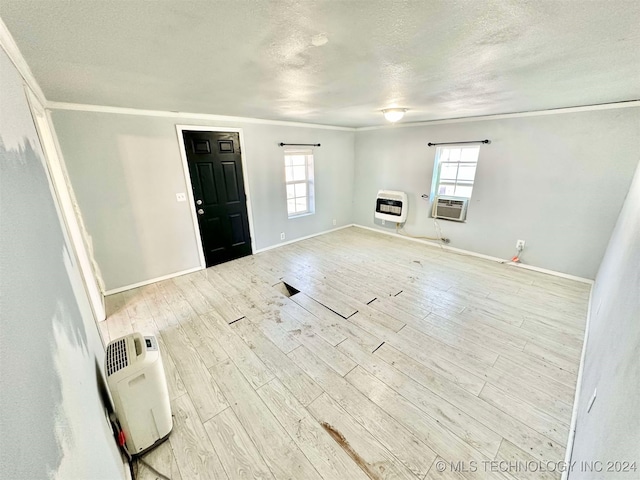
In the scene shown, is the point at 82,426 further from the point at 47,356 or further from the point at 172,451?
→ the point at 172,451

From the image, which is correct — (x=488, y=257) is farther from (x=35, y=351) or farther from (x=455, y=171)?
(x=35, y=351)

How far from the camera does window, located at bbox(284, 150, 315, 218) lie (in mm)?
4742

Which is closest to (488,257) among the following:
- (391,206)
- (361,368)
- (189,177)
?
(391,206)

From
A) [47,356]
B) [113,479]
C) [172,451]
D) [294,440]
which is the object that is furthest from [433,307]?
[47,356]

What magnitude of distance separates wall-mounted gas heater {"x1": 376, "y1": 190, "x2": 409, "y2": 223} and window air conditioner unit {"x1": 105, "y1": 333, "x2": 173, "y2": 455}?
175 inches

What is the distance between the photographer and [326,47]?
1316mm

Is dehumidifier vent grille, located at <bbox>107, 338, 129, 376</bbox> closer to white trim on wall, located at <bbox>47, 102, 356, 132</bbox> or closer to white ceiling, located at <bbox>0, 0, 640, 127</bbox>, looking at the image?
white ceiling, located at <bbox>0, 0, 640, 127</bbox>

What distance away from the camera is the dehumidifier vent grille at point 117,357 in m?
1.32

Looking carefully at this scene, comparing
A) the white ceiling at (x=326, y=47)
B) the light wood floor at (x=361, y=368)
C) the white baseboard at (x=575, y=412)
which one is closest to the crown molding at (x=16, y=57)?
the white ceiling at (x=326, y=47)

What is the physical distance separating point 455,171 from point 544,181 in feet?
3.93

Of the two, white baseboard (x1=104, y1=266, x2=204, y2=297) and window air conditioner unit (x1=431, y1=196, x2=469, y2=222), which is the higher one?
window air conditioner unit (x1=431, y1=196, x2=469, y2=222)

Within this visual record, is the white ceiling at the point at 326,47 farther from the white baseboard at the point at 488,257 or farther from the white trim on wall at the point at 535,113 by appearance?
the white baseboard at the point at 488,257

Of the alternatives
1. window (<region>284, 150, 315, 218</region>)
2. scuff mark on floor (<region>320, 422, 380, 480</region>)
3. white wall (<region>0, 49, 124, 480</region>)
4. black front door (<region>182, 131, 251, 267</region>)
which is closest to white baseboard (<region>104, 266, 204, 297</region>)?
black front door (<region>182, 131, 251, 267</region>)

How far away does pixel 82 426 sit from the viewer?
0.84 metres
